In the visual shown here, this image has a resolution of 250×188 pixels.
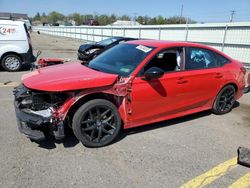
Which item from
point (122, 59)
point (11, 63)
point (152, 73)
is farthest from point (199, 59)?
point (11, 63)

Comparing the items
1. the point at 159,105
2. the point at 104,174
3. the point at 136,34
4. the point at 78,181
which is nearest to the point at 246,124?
the point at 159,105

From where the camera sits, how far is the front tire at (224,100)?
5719mm

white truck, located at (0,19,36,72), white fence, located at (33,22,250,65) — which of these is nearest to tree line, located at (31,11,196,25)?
white fence, located at (33,22,250,65)

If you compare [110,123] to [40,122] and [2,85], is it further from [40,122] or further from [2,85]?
[2,85]

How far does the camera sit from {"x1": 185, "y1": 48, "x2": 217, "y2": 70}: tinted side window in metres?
5.03

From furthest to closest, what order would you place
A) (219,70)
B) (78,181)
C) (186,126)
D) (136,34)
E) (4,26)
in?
1. (136,34)
2. (4,26)
3. (219,70)
4. (186,126)
5. (78,181)

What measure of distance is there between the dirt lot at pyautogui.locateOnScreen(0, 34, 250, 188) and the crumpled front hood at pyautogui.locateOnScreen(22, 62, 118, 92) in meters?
0.96

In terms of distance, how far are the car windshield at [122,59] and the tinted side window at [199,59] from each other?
81 cm

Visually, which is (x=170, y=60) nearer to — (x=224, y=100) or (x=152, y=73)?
(x=152, y=73)

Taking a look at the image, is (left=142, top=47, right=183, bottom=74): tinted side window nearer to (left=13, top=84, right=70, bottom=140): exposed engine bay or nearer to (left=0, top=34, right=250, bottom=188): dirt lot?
(left=0, top=34, right=250, bottom=188): dirt lot

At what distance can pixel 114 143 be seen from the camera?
4.32 metres

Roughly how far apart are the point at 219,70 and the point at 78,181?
3668 mm

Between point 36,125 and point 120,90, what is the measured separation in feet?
4.32

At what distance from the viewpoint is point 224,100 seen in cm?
587
